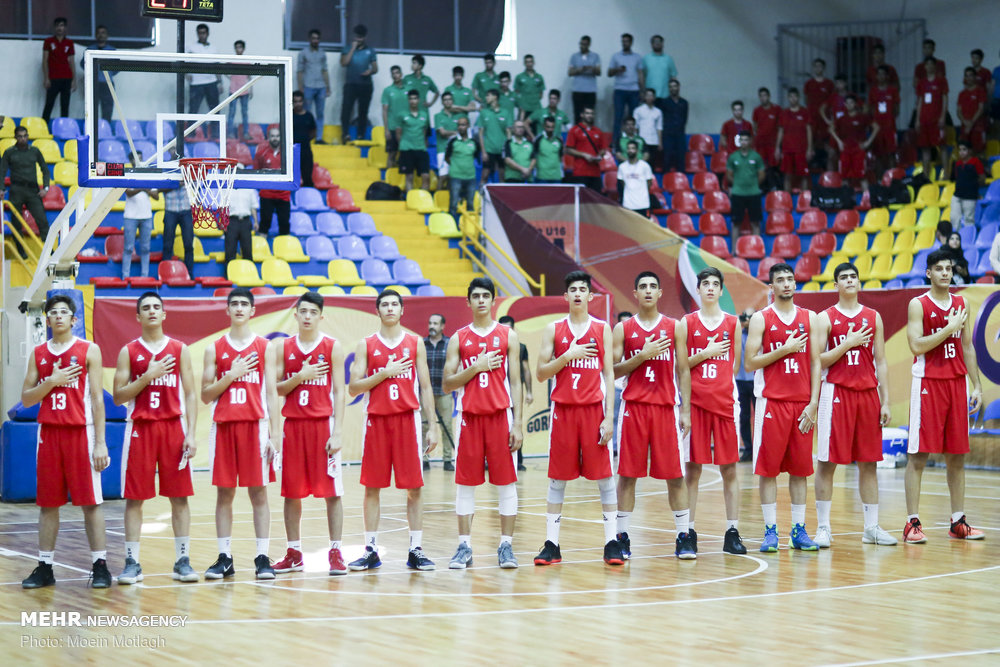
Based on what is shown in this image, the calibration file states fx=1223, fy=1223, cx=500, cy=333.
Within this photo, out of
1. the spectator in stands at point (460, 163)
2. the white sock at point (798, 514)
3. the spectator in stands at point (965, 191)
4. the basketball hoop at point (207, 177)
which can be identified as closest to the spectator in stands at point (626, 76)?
the spectator in stands at point (460, 163)

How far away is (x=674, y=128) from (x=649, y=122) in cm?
64

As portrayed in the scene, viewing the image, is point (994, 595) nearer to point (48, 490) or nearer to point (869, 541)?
point (869, 541)

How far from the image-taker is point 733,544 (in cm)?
919

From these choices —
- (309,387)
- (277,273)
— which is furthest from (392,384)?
(277,273)

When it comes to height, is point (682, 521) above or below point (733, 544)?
above

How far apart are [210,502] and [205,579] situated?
4738 millimetres

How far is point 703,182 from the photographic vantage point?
23.7 meters

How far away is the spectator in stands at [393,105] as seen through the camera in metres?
21.0

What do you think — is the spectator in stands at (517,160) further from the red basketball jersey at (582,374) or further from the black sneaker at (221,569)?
the black sneaker at (221,569)

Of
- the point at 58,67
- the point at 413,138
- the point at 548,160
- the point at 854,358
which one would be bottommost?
the point at 854,358

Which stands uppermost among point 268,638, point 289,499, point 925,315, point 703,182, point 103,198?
point 703,182

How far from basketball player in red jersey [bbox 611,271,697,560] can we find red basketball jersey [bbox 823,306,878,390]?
1.35m

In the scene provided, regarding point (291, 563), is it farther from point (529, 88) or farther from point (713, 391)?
point (529, 88)

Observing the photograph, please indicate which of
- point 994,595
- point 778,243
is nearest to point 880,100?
point 778,243
